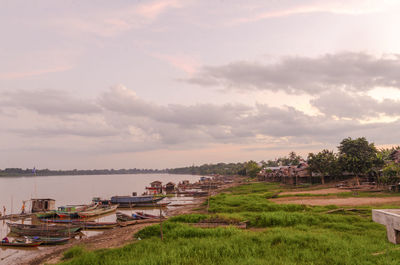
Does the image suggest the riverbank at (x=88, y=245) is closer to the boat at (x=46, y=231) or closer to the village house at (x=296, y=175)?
the boat at (x=46, y=231)

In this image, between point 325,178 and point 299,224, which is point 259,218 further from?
point 325,178

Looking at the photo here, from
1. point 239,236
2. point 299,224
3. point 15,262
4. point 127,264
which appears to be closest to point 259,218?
point 299,224

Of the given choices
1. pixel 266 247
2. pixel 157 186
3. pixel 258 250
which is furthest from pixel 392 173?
pixel 157 186

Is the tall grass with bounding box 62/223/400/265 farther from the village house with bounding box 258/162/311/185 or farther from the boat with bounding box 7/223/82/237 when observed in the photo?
the village house with bounding box 258/162/311/185

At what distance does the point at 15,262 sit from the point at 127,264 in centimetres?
1634

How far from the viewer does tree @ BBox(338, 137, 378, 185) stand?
161ft

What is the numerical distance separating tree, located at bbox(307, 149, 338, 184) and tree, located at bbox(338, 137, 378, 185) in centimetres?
188

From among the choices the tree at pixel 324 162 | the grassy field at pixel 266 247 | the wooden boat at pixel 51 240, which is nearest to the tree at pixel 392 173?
the tree at pixel 324 162

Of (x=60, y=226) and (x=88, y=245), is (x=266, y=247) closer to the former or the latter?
(x=88, y=245)

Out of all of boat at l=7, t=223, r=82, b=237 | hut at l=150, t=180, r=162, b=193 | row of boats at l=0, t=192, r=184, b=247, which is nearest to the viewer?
row of boats at l=0, t=192, r=184, b=247

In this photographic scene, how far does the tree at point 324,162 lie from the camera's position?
54969 mm

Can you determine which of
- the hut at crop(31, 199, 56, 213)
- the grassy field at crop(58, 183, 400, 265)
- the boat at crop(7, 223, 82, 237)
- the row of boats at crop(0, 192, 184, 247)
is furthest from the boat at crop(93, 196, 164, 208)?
the grassy field at crop(58, 183, 400, 265)

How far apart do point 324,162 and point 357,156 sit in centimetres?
664

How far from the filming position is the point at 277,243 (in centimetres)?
1205
